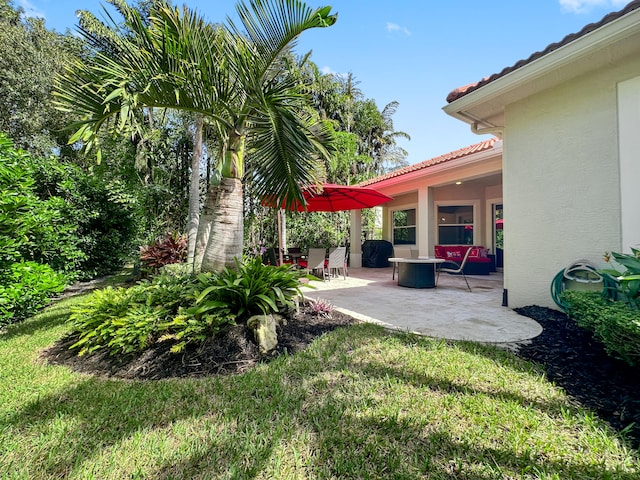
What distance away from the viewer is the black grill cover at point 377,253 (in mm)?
12750

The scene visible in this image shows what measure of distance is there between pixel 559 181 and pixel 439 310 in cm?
278

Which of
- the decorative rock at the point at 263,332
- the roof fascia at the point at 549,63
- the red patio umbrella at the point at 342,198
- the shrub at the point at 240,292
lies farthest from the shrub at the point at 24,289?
the roof fascia at the point at 549,63

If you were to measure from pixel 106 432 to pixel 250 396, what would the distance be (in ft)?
3.29

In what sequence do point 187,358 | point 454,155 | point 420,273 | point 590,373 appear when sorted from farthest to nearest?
point 454,155 < point 420,273 < point 187,358 < point 590,373

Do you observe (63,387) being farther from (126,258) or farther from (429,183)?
(429,183)

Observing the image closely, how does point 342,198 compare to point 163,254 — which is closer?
point 163,254

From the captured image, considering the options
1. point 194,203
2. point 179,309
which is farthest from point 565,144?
point 194,203

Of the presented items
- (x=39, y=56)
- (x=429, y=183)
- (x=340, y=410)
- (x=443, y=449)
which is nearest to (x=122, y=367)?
(x=340, y=410)

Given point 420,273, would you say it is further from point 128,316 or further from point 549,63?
point 128,316

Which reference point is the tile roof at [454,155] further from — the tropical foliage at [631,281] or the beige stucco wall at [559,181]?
the tropical foliage at [631,281]

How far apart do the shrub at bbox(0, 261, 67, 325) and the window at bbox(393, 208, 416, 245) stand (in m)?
11.5

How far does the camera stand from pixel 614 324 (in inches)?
98.2

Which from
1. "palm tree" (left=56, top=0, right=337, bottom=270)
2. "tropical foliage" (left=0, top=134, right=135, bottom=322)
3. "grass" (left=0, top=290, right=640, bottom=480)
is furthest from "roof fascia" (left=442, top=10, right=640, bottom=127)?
"tropical foliage" (left=0, top=134, right=135, bottom=322)

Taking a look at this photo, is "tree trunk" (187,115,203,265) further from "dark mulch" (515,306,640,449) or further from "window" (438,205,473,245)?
"window" (438,205,473,245)
